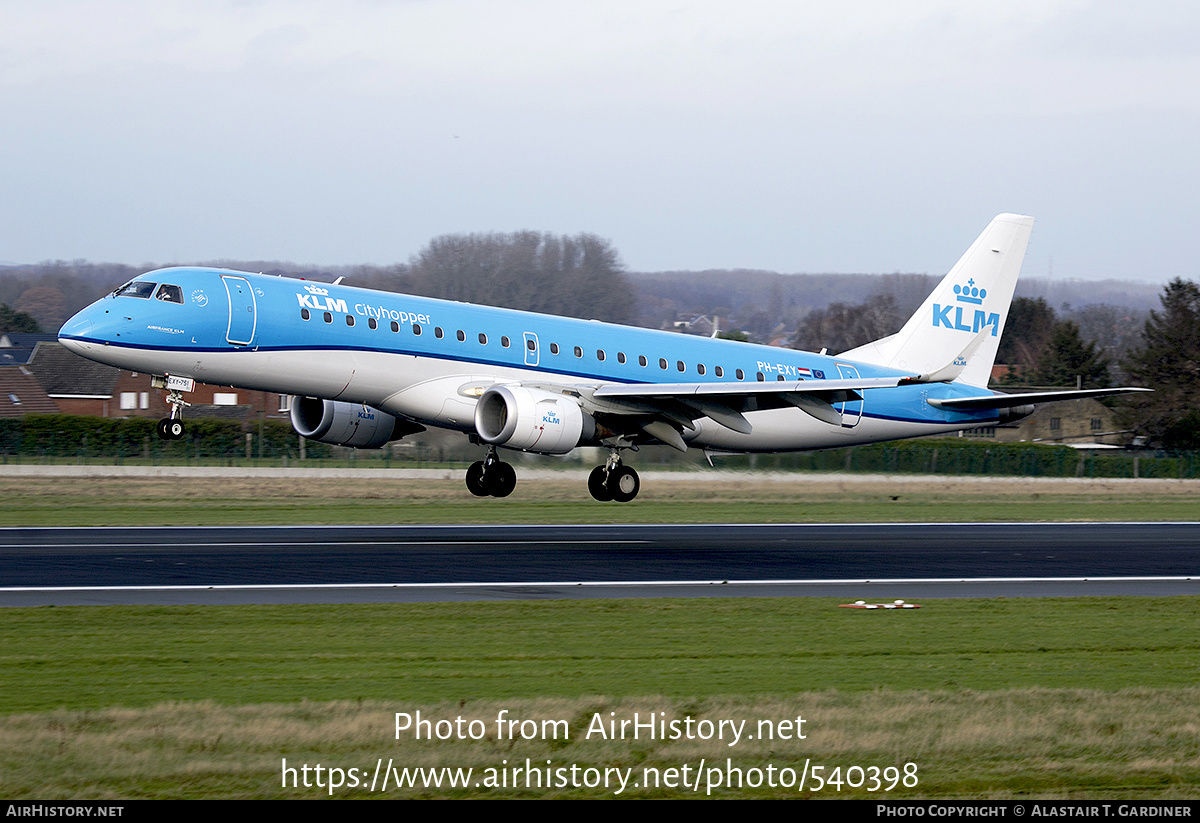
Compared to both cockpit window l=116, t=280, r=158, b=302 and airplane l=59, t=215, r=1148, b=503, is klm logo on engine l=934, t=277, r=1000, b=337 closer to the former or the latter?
airplane l=59, t=215, r=1148, b=503

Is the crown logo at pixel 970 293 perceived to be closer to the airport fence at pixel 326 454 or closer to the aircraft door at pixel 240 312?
the airport fence at pixel 326 454

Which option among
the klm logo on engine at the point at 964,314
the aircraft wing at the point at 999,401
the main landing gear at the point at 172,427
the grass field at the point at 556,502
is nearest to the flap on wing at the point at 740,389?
the aircraft wing at the point at 999,401

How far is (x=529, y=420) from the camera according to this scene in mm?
28078

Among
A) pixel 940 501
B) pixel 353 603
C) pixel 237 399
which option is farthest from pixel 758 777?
pixel 237 399

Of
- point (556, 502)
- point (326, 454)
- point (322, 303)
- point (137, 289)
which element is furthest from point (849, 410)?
point (326, 454)

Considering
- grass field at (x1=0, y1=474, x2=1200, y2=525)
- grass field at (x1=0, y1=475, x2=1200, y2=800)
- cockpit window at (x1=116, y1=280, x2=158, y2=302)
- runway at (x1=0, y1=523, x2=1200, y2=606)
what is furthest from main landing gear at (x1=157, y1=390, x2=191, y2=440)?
grass field at (x1=0, y1=475, x2=1200, y2=800)

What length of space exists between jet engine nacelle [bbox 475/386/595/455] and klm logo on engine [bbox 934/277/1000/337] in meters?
14.8

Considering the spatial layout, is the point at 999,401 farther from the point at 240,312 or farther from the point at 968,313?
the point at 240,312

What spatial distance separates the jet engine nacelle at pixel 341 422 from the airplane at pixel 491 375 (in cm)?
4

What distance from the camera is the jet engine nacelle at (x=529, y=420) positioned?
28062mm

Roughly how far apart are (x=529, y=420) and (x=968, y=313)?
1751 centimetres

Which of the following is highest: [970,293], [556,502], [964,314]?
[970,293]

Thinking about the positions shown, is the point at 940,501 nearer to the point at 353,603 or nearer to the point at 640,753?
the point at 353,603

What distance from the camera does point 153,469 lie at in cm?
5331
